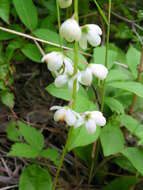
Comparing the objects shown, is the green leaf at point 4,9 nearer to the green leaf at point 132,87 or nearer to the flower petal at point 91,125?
the green leaf at point 132,87

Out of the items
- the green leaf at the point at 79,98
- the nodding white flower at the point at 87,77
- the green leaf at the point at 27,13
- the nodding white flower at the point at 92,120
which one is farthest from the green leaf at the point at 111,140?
the green leaf at the point at 27,13

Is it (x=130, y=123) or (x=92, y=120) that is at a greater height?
(x=92, y=120)

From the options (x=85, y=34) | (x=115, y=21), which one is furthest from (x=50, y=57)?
(x=115, y=21)

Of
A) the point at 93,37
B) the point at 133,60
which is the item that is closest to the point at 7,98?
the point at 133,60

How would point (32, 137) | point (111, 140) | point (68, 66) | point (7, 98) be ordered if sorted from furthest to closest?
point (7, 98) → point (32, 137) → point (111, 140) → point (68, 66)

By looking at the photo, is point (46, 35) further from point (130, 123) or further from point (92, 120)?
point (92, 120)

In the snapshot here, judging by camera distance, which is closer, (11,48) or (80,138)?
(80,138)
